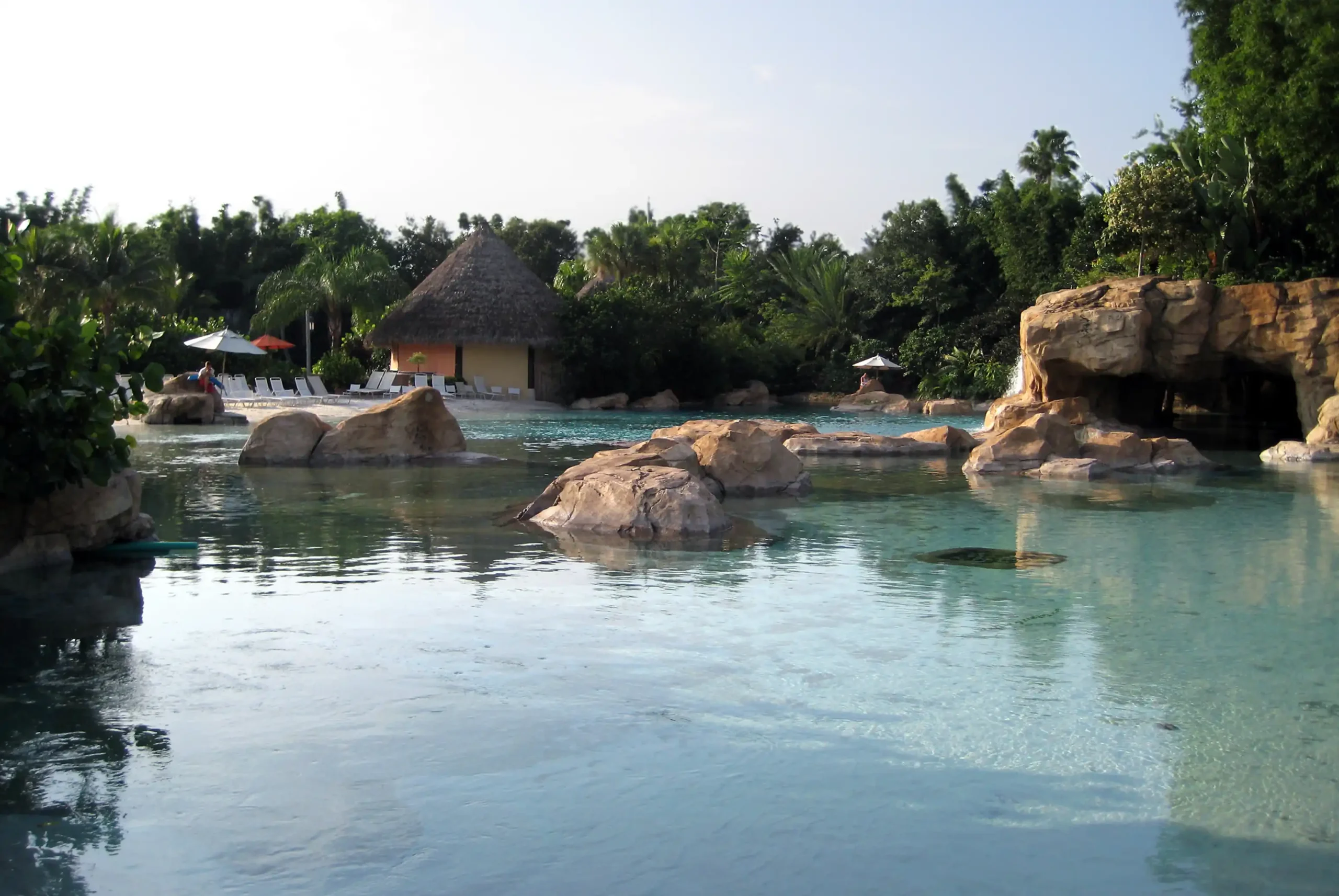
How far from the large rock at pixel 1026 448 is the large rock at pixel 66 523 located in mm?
10968

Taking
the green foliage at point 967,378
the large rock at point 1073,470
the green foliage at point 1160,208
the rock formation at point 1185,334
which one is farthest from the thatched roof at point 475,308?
the large rock at point 1073,470

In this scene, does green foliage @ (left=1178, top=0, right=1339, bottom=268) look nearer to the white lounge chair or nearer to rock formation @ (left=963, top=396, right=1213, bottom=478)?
rock formation @ (left=963, top=396, right=1213, bottom=478)

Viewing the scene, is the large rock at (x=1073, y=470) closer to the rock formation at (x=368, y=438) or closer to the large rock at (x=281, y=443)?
the rock formation at (x=368, y=438)

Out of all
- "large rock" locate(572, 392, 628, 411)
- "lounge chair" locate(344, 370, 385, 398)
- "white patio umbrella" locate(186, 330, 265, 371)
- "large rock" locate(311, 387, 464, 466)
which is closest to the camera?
"large rock" locate(311, 387, 464, 466)

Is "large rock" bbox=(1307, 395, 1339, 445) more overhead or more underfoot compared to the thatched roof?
more underfoot

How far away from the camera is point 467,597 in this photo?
766cm

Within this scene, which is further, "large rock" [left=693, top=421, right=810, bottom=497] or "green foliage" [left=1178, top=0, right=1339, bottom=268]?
"green foliage" [left=1178, top=0, right=1339, bottom=268]

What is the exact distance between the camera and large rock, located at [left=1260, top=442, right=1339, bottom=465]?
1792 cm

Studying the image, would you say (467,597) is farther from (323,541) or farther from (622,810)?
(622,810)

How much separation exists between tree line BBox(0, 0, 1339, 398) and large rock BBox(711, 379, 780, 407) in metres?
0.44

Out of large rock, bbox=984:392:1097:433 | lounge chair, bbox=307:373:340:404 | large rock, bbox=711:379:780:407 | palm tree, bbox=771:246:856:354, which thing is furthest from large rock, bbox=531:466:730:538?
palm tree, bbox=771:246:856:354

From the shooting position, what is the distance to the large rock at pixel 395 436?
655 inches

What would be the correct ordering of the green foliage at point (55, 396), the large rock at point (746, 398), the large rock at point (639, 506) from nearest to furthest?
the green foliage at point (55, 396) < the large rock at point (639, 506) < the large rock at point (746, 398)

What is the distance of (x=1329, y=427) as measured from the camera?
18.4m
